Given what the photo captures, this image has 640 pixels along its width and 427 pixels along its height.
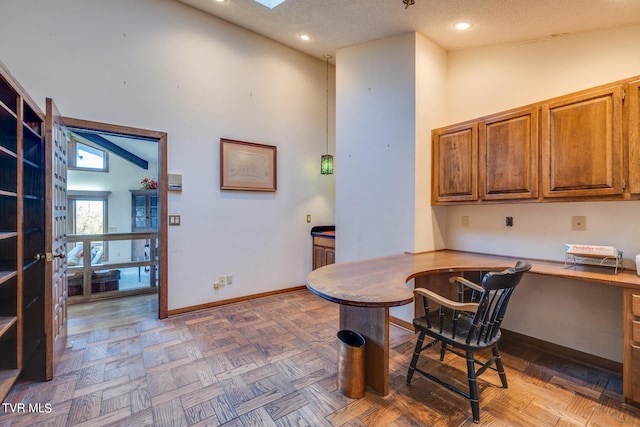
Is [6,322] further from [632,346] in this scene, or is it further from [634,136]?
[634,136]

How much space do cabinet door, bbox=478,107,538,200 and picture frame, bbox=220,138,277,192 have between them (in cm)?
248

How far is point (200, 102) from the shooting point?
3402mm

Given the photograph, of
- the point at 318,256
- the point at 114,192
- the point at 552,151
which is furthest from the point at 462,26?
the point at 114,192

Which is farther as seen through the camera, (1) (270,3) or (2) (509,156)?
(1) (270,3)

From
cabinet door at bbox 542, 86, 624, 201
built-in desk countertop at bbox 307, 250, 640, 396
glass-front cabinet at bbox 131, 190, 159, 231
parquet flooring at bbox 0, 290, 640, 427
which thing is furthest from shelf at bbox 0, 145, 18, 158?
glass-front cabinet at bbox 131, 190, 159, 231

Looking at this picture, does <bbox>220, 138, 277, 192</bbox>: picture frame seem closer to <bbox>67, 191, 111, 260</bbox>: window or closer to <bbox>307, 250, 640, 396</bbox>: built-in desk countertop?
<bbox>307, 250, 640, 396</bbox>: built-in desk countertop

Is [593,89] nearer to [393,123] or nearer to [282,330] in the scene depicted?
[393,123]

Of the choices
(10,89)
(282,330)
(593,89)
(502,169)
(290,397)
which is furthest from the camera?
(282,330)

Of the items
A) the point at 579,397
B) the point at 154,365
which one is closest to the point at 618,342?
the point at 579,397

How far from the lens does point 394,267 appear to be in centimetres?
227

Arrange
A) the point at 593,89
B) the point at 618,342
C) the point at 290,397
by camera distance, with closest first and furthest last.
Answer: the point at 290,397, the point at 593,89, the point at 618,342

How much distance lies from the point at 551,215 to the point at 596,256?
499mm

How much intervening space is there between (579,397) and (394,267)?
140 centimetres

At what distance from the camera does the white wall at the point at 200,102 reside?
267 cm
